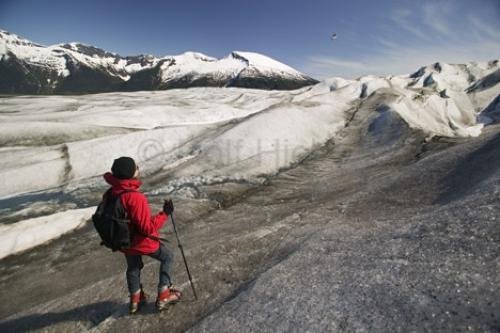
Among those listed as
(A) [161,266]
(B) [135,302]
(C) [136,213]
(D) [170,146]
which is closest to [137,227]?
(C) [136,213]

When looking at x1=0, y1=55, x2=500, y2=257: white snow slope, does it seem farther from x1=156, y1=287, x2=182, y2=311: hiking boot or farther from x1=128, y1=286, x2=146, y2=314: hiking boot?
x1=156, y1=287, x2=182, y2=311: hiking boot

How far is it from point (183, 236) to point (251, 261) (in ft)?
18.0

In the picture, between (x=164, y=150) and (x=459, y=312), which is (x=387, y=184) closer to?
(x=459, y=312)

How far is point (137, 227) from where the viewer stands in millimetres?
8516

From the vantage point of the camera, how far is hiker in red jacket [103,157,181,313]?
27.4 feet

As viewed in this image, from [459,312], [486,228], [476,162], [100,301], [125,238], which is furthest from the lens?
[476,162]

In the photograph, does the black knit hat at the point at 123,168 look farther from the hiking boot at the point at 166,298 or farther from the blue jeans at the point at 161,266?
the hiking boot at the point at 166,298

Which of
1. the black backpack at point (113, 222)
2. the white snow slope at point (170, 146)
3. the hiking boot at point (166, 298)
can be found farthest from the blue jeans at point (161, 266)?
the white snow slope at point (170, 146)

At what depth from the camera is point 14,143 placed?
41344 millimetres

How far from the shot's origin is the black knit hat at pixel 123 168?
829 centimetres

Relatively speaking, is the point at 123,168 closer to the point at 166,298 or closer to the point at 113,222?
the point at 113,222

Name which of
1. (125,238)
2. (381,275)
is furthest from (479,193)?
(125,238)

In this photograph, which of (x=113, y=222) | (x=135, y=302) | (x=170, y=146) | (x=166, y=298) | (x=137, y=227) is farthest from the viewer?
(x=170, y=146)

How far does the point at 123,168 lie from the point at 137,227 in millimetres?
1426
